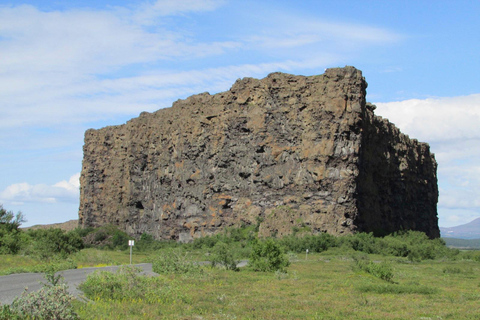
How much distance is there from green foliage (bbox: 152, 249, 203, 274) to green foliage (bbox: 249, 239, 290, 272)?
415 cm

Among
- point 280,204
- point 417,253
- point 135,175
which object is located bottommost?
point 417,253

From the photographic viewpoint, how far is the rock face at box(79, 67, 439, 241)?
51.3 m

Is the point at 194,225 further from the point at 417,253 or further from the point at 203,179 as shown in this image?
the point at 417,253

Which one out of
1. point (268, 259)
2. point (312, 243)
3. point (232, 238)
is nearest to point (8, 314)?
point (268, 259)

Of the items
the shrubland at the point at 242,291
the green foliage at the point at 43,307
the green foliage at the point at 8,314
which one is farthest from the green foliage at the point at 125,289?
the green foliage at the point at 8,314

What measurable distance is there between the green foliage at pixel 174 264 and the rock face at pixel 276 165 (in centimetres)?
2613

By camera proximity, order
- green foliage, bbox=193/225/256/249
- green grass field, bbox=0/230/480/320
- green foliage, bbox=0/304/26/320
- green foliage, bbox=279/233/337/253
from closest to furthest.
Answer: green foliage, bbox=0/304/26/320, green grass field, bbox=0/230/480/320, green foliage, bbox=279/233/337/253, green foliage, bbox=193/225/256/249

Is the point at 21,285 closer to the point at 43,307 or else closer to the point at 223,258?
the point at 43,307

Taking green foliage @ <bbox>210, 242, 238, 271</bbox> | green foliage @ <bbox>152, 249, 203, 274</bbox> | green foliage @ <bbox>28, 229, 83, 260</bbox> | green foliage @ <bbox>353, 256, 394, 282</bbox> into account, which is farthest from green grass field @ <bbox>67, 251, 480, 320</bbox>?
green foliage @ <bbox>28, 229, 83, 260</bbox>

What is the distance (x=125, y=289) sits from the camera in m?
17.6

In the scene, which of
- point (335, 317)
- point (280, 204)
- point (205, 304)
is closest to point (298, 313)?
point (335, 317)

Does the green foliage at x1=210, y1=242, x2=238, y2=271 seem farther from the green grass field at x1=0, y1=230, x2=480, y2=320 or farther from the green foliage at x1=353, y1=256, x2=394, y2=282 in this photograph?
the green foliage at x1=353, y1=256, x2=394, y2=282

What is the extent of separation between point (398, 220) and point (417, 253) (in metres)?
16.2

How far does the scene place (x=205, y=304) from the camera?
1670 cm
